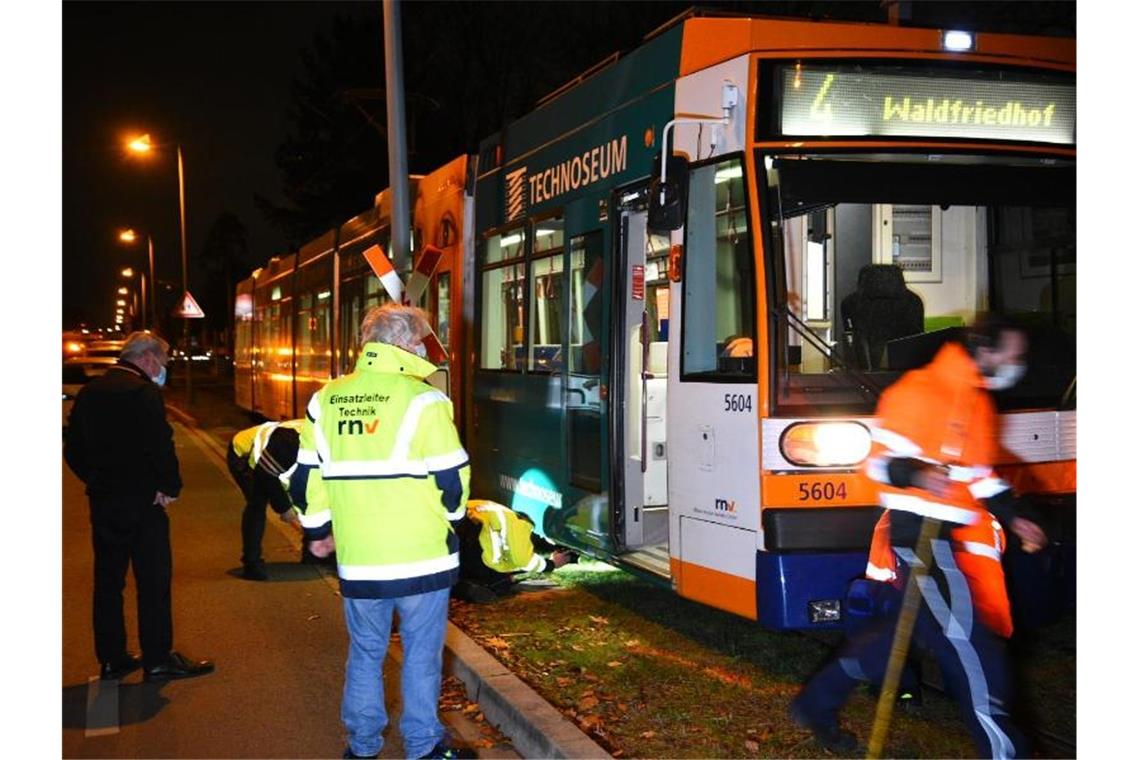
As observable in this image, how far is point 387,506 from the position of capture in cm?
451

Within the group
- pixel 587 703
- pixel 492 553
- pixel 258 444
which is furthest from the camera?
pixel 492 553

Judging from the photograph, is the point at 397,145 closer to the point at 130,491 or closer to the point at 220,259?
the point at 130,491

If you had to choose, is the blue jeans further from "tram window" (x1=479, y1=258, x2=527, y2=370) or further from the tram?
"tram window" (x1=479, y1=258, x2=527, y2=370)

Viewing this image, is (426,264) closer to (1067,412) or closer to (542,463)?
(542,463)

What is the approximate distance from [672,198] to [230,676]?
144 inches

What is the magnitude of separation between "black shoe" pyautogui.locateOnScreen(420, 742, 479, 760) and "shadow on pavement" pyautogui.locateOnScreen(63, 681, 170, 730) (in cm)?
185

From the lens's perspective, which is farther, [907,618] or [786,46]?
[786,46]

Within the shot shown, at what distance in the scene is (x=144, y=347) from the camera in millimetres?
6461

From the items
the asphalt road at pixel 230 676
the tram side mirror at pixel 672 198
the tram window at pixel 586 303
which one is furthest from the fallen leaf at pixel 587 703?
the tram side mirror at pixel 672 198

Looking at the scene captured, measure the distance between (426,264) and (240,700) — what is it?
3.98 m

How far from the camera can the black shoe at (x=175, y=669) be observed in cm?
648

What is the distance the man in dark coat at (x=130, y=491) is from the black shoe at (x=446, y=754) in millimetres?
2268

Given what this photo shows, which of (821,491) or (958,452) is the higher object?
(958,452)

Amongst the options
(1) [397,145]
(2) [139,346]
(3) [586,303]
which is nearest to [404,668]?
(2) [139,346]
